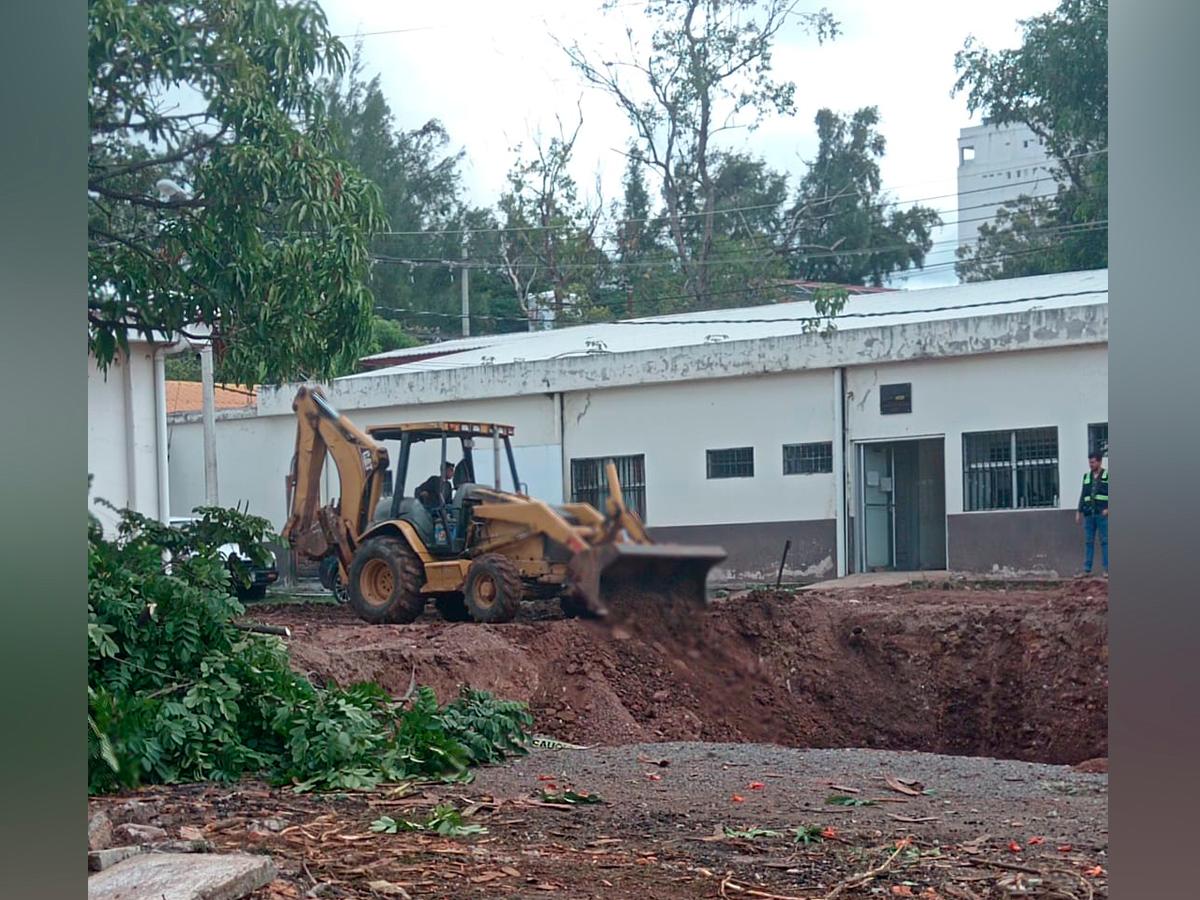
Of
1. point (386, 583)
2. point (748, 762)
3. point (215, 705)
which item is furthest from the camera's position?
point (386, 583)

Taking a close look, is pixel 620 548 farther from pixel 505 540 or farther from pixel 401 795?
pixel 401 795

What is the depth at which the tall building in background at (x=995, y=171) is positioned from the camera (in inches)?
195

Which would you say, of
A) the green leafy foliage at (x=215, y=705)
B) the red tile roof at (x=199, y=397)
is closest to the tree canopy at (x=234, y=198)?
the red tile roof at (x=199, y=397)

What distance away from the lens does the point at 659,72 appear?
501cm

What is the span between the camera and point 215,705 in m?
5.78

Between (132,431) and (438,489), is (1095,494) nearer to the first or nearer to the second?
(438,489)

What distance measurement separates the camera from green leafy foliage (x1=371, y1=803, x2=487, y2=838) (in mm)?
4707

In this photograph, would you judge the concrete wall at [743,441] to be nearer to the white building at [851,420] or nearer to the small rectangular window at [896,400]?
the white building at [851,420]

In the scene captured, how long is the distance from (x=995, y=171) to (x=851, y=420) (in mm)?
1103

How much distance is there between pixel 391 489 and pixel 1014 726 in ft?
13.8

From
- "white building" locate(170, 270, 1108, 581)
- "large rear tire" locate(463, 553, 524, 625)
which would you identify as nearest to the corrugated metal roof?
"white building" locate(170, 270, 1108, 581)

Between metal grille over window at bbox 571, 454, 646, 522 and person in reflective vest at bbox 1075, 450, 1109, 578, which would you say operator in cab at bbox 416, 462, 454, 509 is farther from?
person in reflective vest at bbox 1075, 450, 1109, 578

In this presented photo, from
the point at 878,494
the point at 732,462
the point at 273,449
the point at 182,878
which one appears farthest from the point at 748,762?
the point at 182,878
